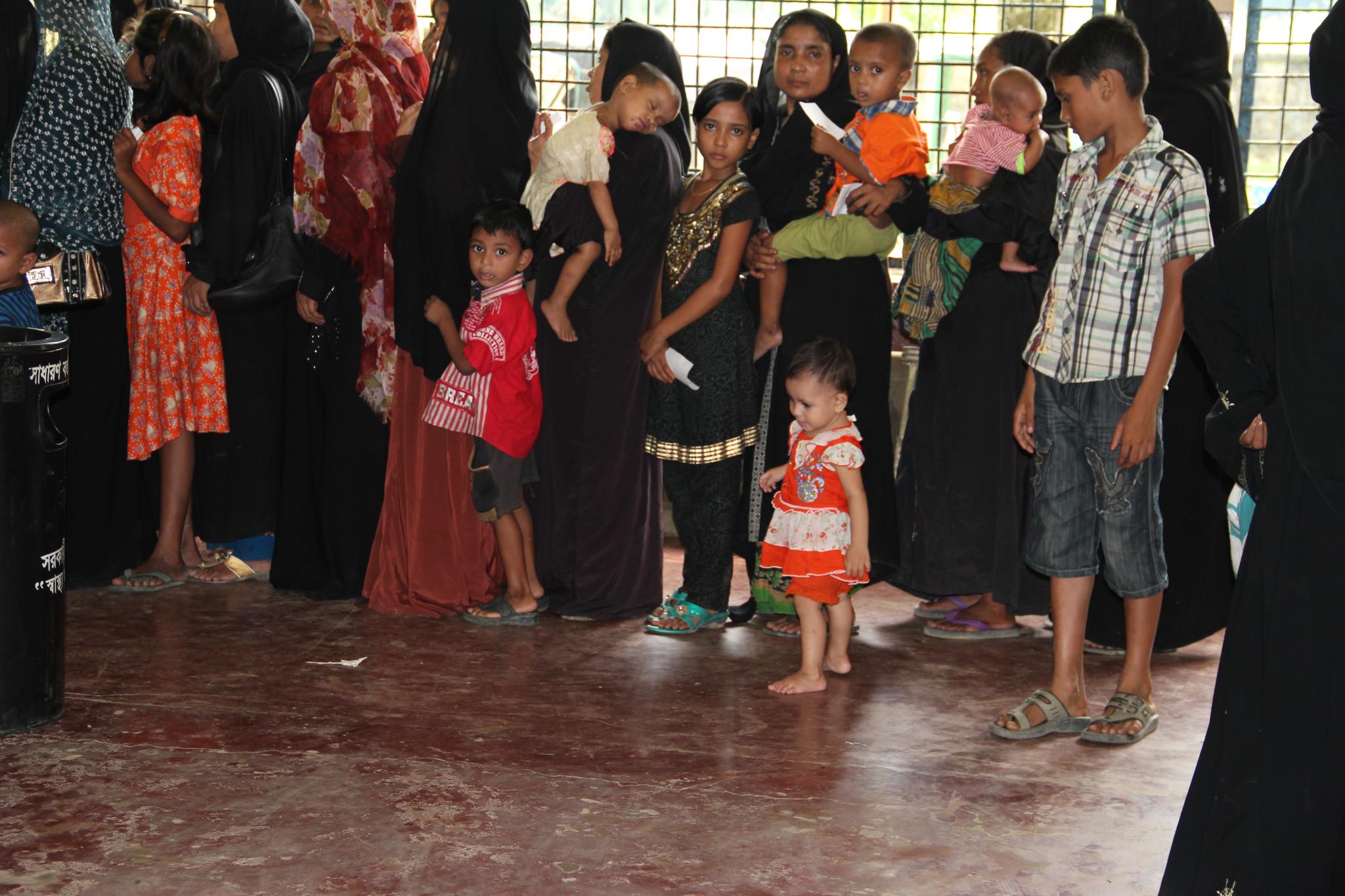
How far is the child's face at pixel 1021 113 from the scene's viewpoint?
438 centimetres

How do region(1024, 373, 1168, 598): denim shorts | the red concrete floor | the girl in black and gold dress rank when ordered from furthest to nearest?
1. the girl in black and gold dress
2. region(1024, 373, 1168, 598): denim shorts
3. the red concrete floor

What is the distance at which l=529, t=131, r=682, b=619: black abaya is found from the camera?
4.89m

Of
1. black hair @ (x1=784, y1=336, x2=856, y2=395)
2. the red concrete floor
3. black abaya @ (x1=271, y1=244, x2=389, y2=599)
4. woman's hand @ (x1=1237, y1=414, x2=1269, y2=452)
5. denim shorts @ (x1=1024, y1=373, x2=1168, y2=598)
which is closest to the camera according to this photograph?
woman's hand @ (x1=1237, y1=414, x2=1269, y2=452)

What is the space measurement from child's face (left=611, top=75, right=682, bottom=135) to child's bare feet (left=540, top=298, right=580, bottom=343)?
0.66 meters

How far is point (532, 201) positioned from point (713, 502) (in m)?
1.22

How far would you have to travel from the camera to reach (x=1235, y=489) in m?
Answer: 2.87

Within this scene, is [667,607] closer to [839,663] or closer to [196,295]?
[839,663]

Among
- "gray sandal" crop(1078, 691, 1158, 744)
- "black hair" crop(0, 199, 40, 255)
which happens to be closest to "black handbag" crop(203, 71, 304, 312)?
"black hair" crop(0, 199, 40, 255)

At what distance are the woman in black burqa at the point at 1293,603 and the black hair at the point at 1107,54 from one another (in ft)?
3.81

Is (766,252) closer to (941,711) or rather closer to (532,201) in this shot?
(532,201)

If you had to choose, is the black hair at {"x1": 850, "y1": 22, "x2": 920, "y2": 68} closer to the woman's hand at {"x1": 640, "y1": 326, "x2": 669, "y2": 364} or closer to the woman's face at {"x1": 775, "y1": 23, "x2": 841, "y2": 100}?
the woman's face at {"x1": 775, "y1": 23, "x2": 841, "y2": 100}

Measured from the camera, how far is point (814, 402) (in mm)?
4230

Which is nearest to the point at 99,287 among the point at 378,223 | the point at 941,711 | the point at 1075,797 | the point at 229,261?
the point at 229,261

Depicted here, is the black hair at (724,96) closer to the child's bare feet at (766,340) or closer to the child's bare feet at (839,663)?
the child's bare feet at (766,340)
